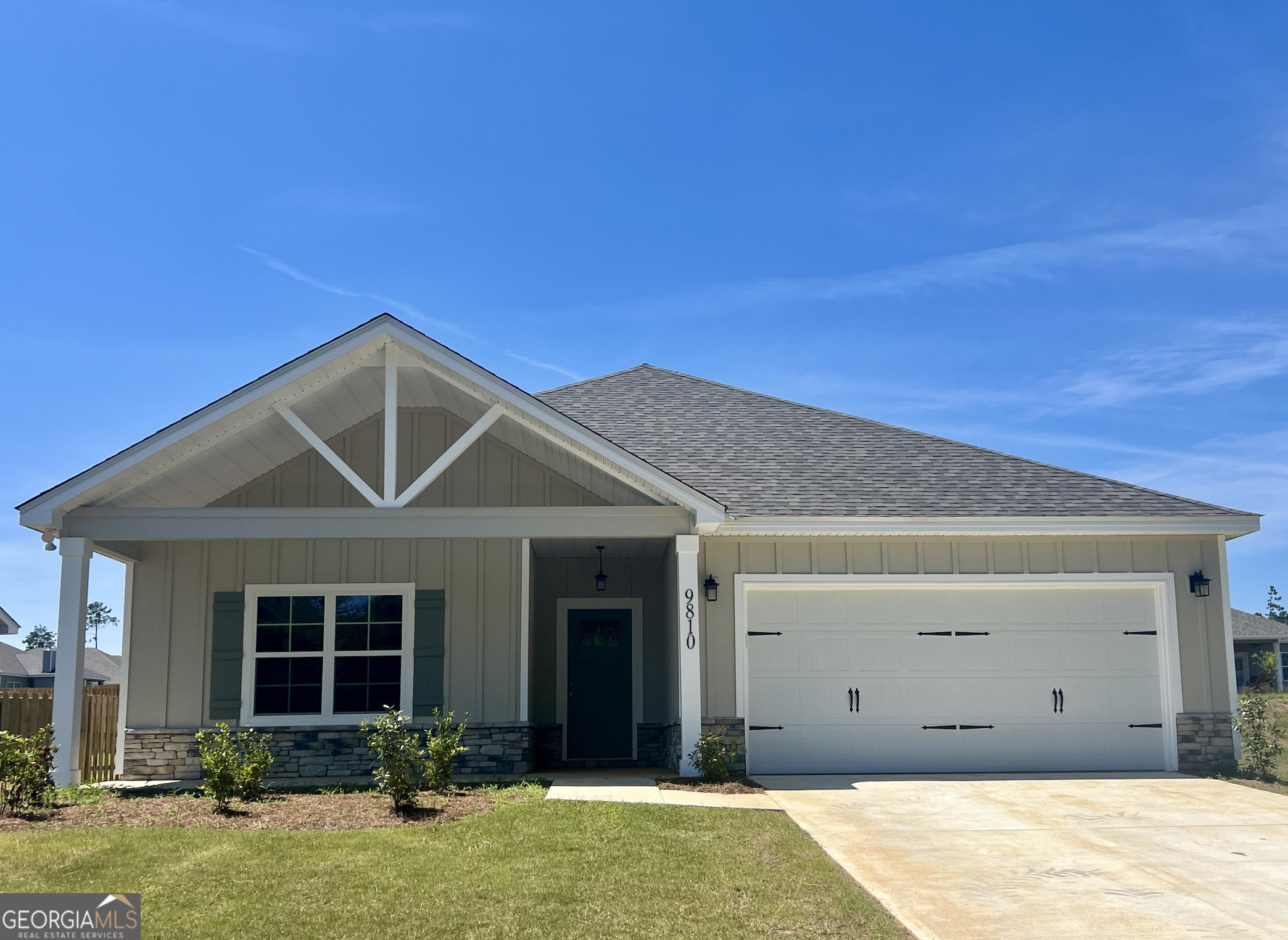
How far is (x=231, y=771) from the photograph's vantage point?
924 cm

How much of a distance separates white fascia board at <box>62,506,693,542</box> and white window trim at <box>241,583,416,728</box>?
1818 millimetres

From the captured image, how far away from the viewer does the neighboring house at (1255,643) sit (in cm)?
3412

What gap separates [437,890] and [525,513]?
4.99m

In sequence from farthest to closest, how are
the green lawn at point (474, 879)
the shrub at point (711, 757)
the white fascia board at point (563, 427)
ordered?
the shrub at point (711, 757) < the white fascia board at point (563, 427) < the green lawn at point (474, 879)

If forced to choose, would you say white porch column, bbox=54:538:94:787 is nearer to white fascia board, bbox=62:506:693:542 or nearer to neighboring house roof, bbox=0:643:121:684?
white fascia board, bbox=62:506:693:542

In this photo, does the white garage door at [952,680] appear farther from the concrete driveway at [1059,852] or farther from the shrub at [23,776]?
the shrub at [23,776]

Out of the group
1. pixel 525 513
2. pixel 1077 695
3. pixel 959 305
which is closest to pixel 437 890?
pixel 525 513

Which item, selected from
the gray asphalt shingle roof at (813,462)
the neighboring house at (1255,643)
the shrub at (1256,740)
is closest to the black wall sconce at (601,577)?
the gray asphalt shingle roof at (813,462)

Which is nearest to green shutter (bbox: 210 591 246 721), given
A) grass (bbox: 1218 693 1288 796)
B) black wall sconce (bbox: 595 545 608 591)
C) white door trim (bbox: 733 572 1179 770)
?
black wall sconce (bbox: 595 545 608 591)

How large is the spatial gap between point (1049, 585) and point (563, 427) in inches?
252

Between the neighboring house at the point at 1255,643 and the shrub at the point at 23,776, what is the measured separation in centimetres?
3414

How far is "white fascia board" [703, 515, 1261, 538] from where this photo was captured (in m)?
12.2

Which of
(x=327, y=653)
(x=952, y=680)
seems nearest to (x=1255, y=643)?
(x=952, y=680)

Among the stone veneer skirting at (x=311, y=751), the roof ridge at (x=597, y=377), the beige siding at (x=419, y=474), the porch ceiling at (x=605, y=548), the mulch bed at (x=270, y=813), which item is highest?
the roof ridge at (x=597, y=377)
